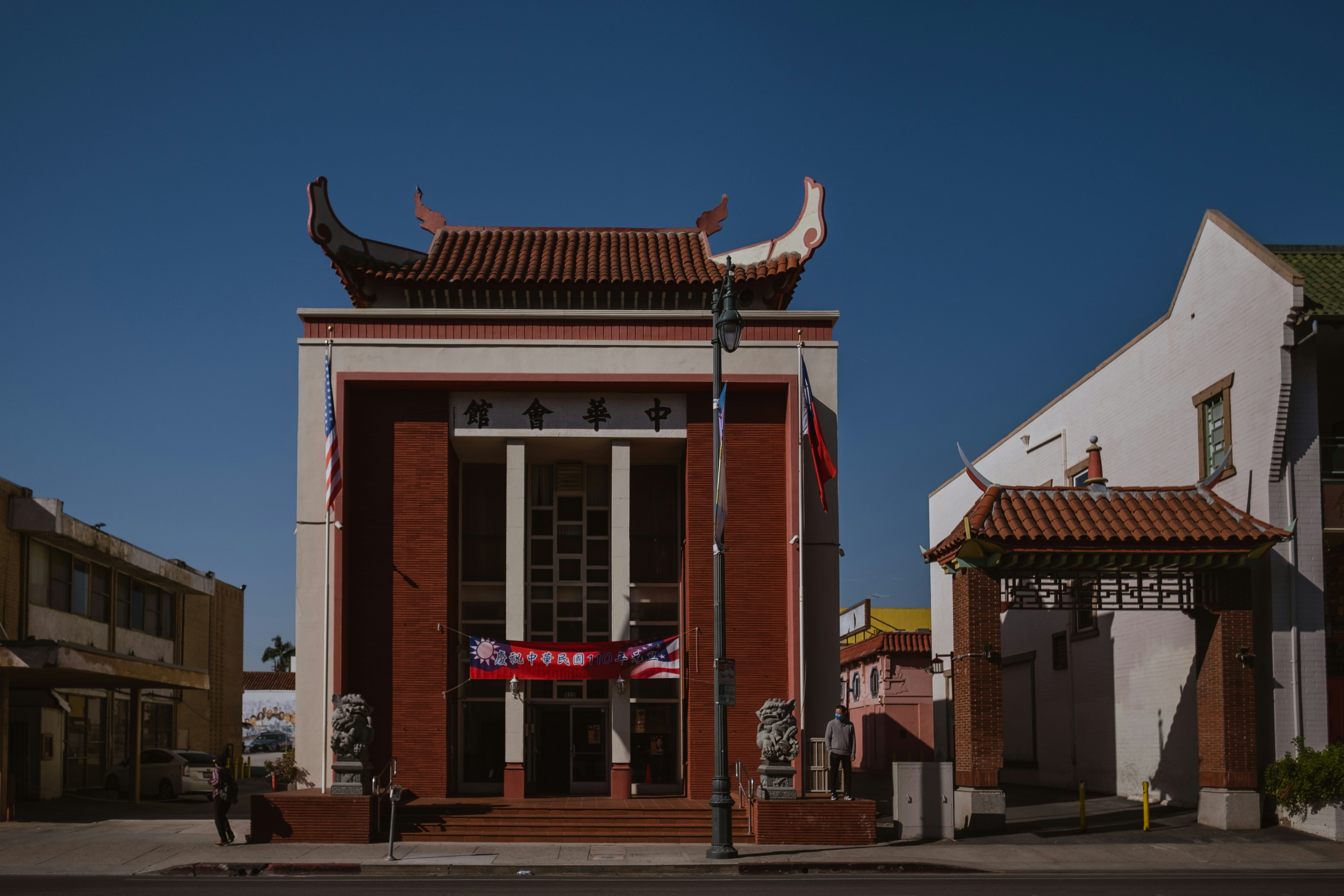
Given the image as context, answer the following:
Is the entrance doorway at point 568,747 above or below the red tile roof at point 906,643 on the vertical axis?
below

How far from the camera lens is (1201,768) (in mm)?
24078

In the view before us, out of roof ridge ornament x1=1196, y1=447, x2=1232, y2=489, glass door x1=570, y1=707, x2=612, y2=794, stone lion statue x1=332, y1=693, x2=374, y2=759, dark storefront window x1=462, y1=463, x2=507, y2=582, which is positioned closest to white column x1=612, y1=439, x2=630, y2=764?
glass door x1=570, y1=707, x2=612, y2=794

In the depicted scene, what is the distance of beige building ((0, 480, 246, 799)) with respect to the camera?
30703mm

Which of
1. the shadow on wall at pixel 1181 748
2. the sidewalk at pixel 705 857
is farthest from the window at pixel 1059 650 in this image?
the sidewalk at pixel 705 857

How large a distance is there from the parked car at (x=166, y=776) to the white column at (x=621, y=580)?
17.2 meters

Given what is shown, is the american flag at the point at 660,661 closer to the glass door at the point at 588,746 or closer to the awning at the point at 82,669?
the glass door at the point at 588,746

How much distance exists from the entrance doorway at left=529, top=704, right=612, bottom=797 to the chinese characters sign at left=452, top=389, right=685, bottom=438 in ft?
20.7

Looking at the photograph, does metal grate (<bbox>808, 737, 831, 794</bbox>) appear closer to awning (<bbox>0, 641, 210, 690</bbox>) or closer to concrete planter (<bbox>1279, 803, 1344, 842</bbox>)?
concrete planter (<bbox>1279, 803, 1344, 842</bbox>)

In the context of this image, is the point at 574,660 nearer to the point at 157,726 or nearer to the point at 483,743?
the point at 483,743

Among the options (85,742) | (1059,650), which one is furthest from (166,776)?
(1059,650)

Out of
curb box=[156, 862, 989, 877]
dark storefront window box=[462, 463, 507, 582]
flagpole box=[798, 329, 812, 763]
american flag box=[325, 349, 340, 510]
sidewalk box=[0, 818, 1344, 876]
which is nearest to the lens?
curb box=[156, 862, 989, 877]

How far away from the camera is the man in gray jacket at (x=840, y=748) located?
23.1 meters

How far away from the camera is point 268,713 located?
85.6m

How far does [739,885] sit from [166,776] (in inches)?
1020
